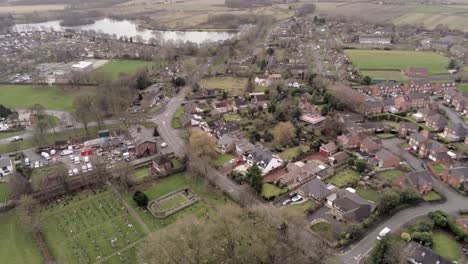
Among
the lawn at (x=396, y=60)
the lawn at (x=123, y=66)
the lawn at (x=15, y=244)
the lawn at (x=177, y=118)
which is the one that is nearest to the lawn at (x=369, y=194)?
the lawn at (x=177, y=118)

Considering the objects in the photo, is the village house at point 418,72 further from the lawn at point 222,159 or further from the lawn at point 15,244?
the lawn at point 15,244

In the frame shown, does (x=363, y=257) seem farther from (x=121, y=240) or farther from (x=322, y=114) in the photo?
(x=322, y=114)

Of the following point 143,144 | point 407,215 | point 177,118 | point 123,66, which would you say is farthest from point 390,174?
point 123,66

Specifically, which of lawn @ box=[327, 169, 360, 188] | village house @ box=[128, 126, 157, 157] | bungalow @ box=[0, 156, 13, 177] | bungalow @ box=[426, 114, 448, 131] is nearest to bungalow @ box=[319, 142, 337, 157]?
lawn @ box=[327, 169, 360, 188]

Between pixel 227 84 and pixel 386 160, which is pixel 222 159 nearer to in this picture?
pixel 386 160

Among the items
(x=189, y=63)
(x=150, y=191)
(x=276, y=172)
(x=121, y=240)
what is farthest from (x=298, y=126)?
(x=189, y=63)

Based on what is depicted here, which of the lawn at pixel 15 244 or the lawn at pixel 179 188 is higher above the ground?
the lawn at pixel 179 188

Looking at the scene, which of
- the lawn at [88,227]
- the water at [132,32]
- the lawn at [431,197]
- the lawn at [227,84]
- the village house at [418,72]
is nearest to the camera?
the lawn at [88,227]
